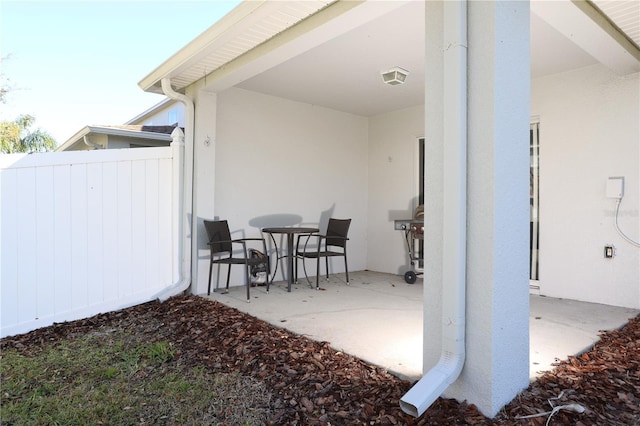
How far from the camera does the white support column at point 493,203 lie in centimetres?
190

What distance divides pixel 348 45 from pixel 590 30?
193 cm

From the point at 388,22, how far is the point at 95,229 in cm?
328

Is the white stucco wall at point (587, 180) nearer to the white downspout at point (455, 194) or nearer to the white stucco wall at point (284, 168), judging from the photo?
the white stucco wall at point (284, 168)

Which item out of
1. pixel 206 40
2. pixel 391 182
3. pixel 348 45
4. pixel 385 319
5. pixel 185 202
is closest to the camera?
pixel 206 40

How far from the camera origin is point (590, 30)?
3.00 m

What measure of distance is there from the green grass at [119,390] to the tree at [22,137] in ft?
45.9

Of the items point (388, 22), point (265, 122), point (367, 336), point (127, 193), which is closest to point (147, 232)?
point (127, 193)

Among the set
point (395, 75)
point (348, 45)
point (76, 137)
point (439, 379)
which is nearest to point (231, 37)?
point (348, 45)

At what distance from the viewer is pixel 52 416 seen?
2.09 meters

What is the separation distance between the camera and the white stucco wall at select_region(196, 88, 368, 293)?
5.03m

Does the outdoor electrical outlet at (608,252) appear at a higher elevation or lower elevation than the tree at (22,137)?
lower

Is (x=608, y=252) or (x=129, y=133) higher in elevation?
(x=129, y=133)

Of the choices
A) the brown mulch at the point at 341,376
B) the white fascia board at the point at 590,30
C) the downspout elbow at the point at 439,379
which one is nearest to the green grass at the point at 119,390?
the brown mulch at the point at 341,376

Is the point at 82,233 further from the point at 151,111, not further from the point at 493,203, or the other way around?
the point at 151,111
